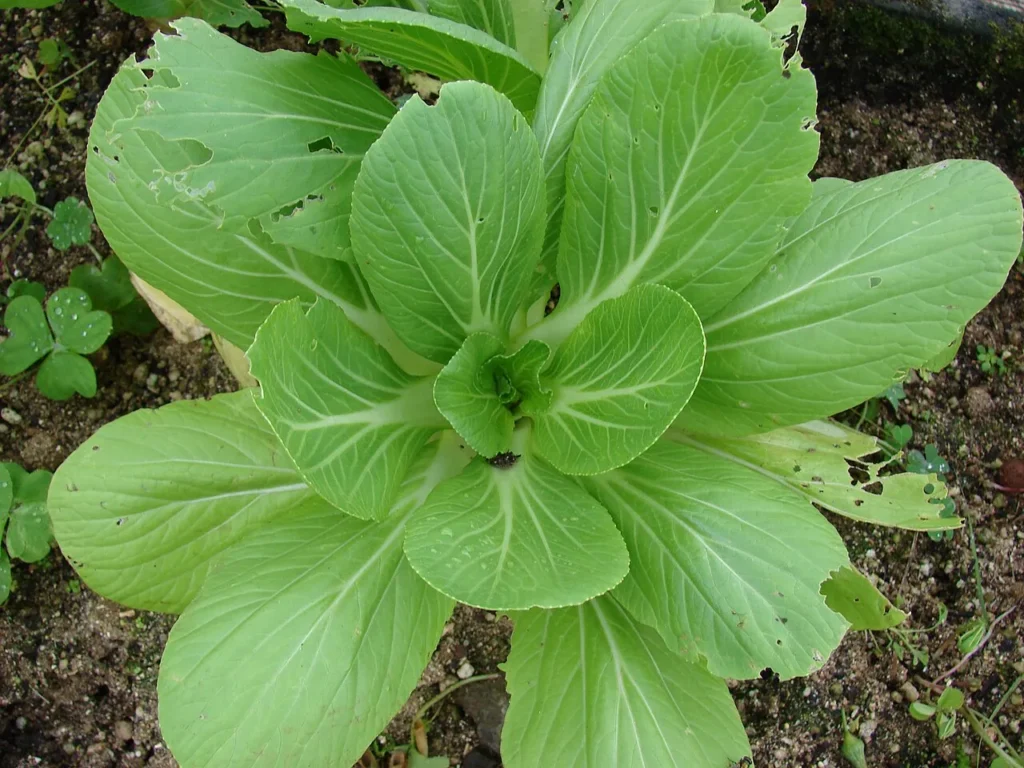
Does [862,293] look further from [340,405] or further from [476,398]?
[340,405]

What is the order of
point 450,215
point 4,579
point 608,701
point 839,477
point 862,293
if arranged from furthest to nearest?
point 4,579 → point 839,477 → point 608,701 → point 862,293 → point 450,215

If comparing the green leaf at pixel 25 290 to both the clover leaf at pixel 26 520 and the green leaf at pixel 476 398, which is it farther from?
the green leaf at pixel 476 398

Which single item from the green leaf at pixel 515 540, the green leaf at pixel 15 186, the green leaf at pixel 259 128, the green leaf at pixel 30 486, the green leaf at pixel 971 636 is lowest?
the green leaf at pixel 971 636

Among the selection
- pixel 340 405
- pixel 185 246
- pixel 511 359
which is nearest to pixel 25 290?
pixel 185 246

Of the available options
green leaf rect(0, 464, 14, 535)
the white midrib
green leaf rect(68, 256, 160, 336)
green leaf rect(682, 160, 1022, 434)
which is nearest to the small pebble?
green leaf rect(0, 464, 14, 535)

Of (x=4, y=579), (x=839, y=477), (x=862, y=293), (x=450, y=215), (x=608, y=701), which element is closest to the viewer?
(x=450, y=215)

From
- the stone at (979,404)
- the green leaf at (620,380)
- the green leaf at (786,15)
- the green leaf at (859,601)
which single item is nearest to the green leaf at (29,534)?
the green leaf at (620,380)

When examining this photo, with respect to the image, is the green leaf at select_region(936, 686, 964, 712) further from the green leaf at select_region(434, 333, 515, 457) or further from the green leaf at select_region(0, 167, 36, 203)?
the green leaf at select_region(0, 167, 36, 203)
